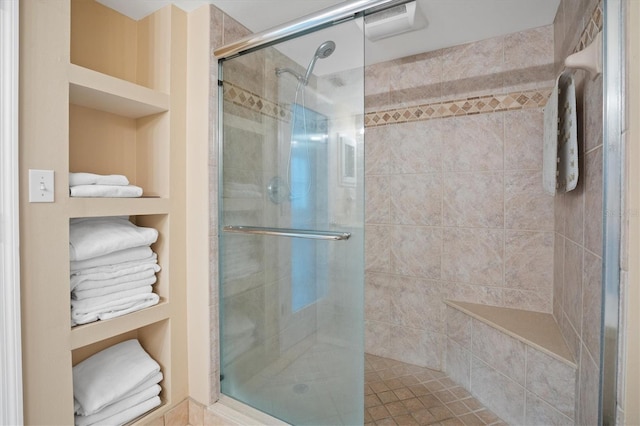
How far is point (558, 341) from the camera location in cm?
149

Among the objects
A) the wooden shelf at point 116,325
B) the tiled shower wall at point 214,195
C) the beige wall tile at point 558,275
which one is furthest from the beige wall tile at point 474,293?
the wooden shelf at point 116,325

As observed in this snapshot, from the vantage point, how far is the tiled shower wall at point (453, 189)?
1813 millimetres

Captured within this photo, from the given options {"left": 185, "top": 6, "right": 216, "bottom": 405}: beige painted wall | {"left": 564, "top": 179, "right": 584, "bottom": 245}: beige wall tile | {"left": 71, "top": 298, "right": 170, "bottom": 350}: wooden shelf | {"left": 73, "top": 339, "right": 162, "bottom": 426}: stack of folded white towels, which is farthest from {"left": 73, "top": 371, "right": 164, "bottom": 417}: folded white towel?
{"left": 564, "top": 179, "right": 584, "bottom": 245}: beige wall tile

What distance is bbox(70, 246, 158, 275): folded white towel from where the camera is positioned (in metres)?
1.20

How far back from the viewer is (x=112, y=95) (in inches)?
48.9

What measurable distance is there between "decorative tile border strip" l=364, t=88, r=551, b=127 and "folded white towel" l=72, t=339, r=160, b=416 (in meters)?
2.00

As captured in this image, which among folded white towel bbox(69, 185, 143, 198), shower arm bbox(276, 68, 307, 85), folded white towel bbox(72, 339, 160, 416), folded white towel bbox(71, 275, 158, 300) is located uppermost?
shower arm bbox(276, 68, 307, 85)

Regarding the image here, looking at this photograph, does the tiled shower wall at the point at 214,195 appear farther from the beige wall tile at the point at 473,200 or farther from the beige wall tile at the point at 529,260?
the beige wall tile at the point at 529,260

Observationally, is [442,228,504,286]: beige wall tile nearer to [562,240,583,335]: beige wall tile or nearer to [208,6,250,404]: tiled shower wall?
[562,240,583,335]: beige wall tile

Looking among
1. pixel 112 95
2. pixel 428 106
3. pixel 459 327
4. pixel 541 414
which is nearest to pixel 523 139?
pixel 428 106

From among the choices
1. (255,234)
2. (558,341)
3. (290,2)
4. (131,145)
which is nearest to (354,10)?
(290,2)

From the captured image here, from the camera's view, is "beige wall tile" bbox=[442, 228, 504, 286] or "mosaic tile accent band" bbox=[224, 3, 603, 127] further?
"beige wall tile" bbox=[442, 228, 504, 286]

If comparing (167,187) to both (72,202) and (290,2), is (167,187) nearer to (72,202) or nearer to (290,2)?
(72,202)

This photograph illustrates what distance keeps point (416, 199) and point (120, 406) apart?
195 cm
